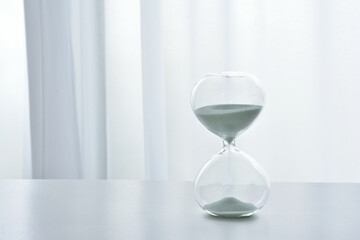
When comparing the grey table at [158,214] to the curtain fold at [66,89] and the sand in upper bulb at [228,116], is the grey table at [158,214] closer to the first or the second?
the sand in upper bulb at [228,116]

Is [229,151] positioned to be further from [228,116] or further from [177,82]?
[177,82]

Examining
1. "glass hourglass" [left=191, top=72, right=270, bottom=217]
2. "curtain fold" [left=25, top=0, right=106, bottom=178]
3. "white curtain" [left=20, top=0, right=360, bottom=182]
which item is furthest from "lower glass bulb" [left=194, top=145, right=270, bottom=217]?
"curtain fold" [left=25, top=0, right=106, bottom=178]

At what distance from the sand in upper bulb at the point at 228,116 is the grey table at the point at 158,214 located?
0.41 ft

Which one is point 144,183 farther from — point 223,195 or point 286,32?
point 286,32

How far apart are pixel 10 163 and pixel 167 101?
102 cm

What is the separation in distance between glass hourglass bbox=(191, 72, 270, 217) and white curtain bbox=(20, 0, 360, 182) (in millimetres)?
2147

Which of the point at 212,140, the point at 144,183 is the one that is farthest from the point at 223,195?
the point at 212,140

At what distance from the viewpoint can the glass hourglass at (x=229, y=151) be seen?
30.9 inches

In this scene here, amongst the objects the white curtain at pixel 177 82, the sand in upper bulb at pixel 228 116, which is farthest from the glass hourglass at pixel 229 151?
the white curtain at pixel 177 82

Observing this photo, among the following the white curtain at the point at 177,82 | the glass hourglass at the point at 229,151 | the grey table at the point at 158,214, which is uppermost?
the white curtain at the point at 177,82

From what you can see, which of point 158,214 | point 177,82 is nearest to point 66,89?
point 177,82

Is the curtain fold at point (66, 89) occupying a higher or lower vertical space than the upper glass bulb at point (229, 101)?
higher

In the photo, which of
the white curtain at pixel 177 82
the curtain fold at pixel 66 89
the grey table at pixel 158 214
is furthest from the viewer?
the curtain fold at pixel 66 89

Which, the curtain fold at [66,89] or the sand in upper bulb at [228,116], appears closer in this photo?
the sand in upper bulb at [228,116]
